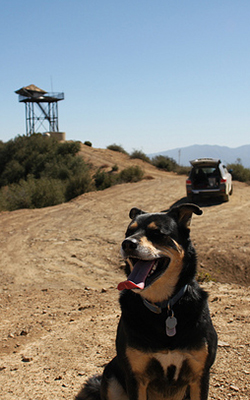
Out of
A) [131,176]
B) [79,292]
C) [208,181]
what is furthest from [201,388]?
[131,176]

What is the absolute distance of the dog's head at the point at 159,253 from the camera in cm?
287

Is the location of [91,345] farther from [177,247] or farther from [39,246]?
[39,246]

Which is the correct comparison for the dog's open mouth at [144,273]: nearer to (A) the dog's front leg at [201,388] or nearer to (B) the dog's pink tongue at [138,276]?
(B) the dog's pink tongue at [138,276]

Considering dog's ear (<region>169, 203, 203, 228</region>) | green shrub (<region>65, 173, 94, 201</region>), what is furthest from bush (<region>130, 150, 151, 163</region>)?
dog's ear (<region>169, 203, 203, 228</region>)

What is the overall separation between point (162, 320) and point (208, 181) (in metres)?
14.3

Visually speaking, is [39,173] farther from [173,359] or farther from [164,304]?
[173,359]

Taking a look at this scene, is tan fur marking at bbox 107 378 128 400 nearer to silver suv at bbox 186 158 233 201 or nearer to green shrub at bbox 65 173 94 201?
silver suv at bbox 186 158 233 201

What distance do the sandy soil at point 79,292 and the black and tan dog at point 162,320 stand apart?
116 centimetres

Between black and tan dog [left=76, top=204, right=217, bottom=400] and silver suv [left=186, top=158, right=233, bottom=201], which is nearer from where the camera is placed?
black and tan dog [left=76, top=204, right=217, bottom=400]

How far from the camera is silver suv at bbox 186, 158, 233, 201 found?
16.3 m

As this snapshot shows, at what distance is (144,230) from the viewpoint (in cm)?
312

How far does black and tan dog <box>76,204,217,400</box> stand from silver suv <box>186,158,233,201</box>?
13.4 meters

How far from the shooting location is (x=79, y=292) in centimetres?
763

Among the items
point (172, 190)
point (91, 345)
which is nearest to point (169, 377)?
point (91, 345)
